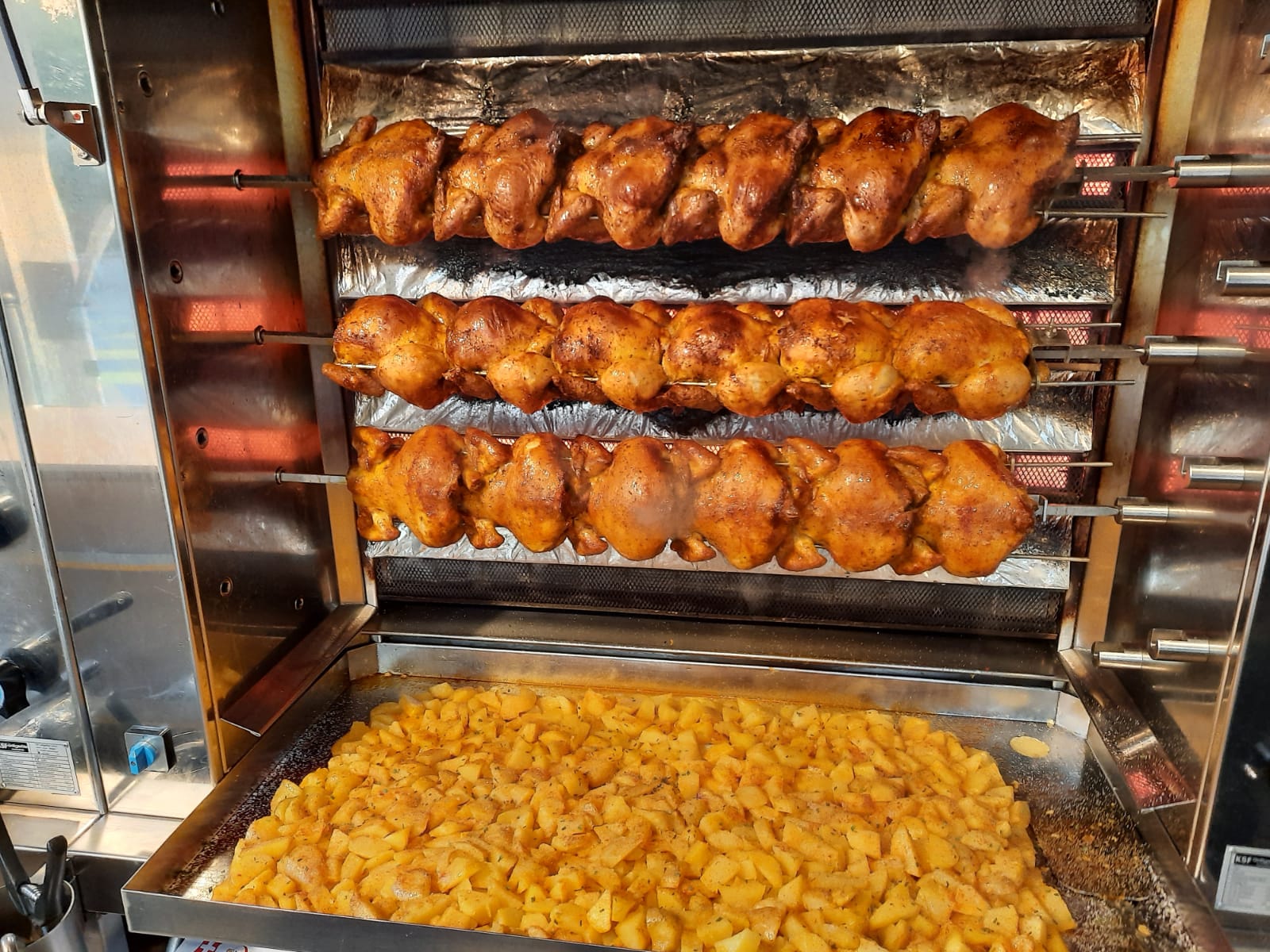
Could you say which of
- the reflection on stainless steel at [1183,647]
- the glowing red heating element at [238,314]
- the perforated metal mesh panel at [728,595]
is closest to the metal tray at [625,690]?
the perforated metal mesh panel at [728,595]

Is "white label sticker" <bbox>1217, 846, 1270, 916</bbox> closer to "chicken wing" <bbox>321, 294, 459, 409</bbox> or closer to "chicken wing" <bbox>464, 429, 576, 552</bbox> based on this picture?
"chicken wing" <bbox>464, 429, 576, 552</bbox>

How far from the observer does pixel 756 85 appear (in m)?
2.30

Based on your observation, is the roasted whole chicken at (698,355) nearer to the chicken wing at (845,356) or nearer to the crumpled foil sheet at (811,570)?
the chicken wing at (845,356)

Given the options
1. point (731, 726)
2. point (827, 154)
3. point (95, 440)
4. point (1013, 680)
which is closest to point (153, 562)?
point (95, 440)

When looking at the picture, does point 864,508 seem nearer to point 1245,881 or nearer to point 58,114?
point 1245,881

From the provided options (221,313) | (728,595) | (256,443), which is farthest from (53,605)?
(728,595)

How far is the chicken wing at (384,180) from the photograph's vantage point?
6.68ft

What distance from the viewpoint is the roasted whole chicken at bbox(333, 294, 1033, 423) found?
1905 mm

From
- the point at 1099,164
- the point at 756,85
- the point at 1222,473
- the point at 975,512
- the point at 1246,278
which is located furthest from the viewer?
the point at 756,85

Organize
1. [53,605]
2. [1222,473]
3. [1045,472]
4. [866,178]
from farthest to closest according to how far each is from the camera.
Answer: [1045,472]
[53,605]
[866,178]
[1222,473]

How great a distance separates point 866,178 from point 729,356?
0.48 metres

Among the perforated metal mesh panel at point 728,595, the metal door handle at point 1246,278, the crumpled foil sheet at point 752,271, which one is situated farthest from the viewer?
the perforated metal mesh panel at point 728,595

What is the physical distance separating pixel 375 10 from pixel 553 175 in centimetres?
91

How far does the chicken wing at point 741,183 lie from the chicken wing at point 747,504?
0.51 m
